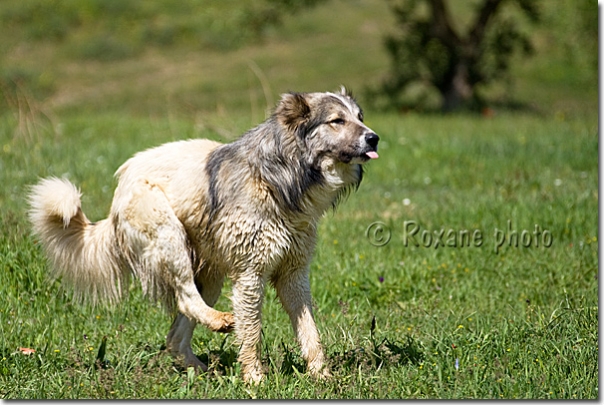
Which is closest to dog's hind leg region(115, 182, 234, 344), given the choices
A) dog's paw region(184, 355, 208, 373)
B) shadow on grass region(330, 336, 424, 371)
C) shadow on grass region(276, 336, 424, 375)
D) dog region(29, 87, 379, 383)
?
dog region(29, 87, 379, 383)

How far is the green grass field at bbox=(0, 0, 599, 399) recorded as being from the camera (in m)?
4.83

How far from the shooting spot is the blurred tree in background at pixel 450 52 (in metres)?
20.0

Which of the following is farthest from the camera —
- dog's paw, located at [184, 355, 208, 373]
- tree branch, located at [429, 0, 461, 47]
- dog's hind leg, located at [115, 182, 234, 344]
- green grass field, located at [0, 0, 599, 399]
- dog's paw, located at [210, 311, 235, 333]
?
tree branch, located at [429, 0, 461, 47]

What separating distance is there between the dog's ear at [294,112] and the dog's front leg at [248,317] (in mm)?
987

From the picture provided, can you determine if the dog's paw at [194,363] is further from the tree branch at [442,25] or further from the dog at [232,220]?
the tree branch at [442,25]

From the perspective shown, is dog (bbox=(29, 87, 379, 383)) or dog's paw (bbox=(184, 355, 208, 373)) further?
dog's paw (bbox=(184, 355, 208, 373))

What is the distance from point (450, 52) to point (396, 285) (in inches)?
562

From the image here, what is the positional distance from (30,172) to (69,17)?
21535mm

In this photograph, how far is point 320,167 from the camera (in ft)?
16.7

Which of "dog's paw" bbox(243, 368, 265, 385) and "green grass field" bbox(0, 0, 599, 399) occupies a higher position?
"dog's paw" bbox(243, 368, 265, 385)

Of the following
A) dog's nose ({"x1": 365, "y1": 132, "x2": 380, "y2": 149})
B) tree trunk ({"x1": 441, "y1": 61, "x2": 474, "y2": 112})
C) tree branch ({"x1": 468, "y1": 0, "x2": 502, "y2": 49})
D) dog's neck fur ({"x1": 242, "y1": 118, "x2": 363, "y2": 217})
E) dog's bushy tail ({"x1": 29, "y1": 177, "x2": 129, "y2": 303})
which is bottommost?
tree trunk ({"x1": 441, "y1": 61, "x2": 474, "y2": 112})

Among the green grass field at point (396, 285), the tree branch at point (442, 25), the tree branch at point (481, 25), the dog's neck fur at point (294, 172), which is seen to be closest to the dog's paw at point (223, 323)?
the green grass field at point (396, 285)

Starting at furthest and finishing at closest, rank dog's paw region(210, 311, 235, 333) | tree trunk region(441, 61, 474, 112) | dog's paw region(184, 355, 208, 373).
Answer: tree trunk region(441, 61, 474, 112)
dog's paw region(184, 355, 208, 373)
dog's paw region(210, 311, 235, 333)

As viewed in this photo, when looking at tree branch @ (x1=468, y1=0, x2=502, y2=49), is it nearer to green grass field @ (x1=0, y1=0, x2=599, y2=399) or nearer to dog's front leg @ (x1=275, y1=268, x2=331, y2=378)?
green grass field @ (x1=0, y1=0, x2=599, y2=399)
